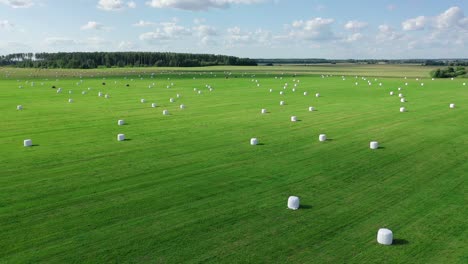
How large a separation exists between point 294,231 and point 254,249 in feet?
4.68

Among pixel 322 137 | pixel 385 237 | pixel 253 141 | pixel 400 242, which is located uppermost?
pixel 322 137

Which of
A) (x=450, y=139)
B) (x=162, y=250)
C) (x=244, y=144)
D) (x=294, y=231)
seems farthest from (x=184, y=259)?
(x=450, y=139)

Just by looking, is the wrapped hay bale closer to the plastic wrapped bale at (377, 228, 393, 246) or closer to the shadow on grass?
the shadow on grass

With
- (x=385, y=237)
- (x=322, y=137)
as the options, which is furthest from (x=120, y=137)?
(x=385, y=237)

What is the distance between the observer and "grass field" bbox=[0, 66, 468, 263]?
386 inches

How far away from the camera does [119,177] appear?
15234 mm

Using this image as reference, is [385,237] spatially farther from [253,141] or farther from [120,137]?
[120,137]

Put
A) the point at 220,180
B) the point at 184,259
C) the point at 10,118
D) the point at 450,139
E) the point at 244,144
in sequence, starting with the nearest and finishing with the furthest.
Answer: the point at 184,259 → the point at 220,180 → the point at 244,144 → the point at 450,139 → the point at 10,118

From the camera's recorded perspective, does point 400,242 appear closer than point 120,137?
Yes

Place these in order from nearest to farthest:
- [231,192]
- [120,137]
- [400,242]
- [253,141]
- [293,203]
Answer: [400,242]
[293,203]
[231,192]
[253,141]
[120,137]

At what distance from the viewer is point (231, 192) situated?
44.9 ft

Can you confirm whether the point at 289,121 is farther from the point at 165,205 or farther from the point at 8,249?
the point at 8,249

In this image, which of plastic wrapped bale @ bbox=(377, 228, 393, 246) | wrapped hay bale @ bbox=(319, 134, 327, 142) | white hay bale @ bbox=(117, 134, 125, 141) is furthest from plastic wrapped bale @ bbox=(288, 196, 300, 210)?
white hay bale @ bbox=(117, 134, 125, 141)

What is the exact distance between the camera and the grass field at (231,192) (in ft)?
32.2
